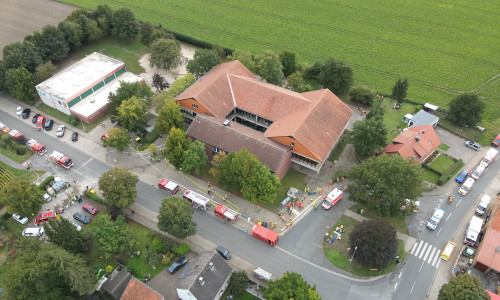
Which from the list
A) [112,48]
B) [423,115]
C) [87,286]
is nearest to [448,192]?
[423,115]

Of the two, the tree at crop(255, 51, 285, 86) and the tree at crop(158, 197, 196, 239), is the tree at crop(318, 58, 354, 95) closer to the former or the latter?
A: the tree at crop(255, 51, 285, 86)

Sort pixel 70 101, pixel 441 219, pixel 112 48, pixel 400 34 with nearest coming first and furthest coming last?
pixel 441 219, pixel 70 101, pixel 112 48, pixel 400 34

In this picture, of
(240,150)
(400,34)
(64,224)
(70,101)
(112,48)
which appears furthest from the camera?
(400,34)

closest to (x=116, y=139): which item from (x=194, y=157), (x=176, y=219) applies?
(x=194, y=157)

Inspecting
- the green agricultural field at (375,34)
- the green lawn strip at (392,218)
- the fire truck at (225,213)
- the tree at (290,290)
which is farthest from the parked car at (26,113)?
the green lawn strip at (392,218)

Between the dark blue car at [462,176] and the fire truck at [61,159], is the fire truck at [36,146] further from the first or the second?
the dark blue car at [462,176]

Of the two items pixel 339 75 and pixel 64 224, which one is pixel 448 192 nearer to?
pixel 339 75

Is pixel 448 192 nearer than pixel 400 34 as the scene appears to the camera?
Yes
